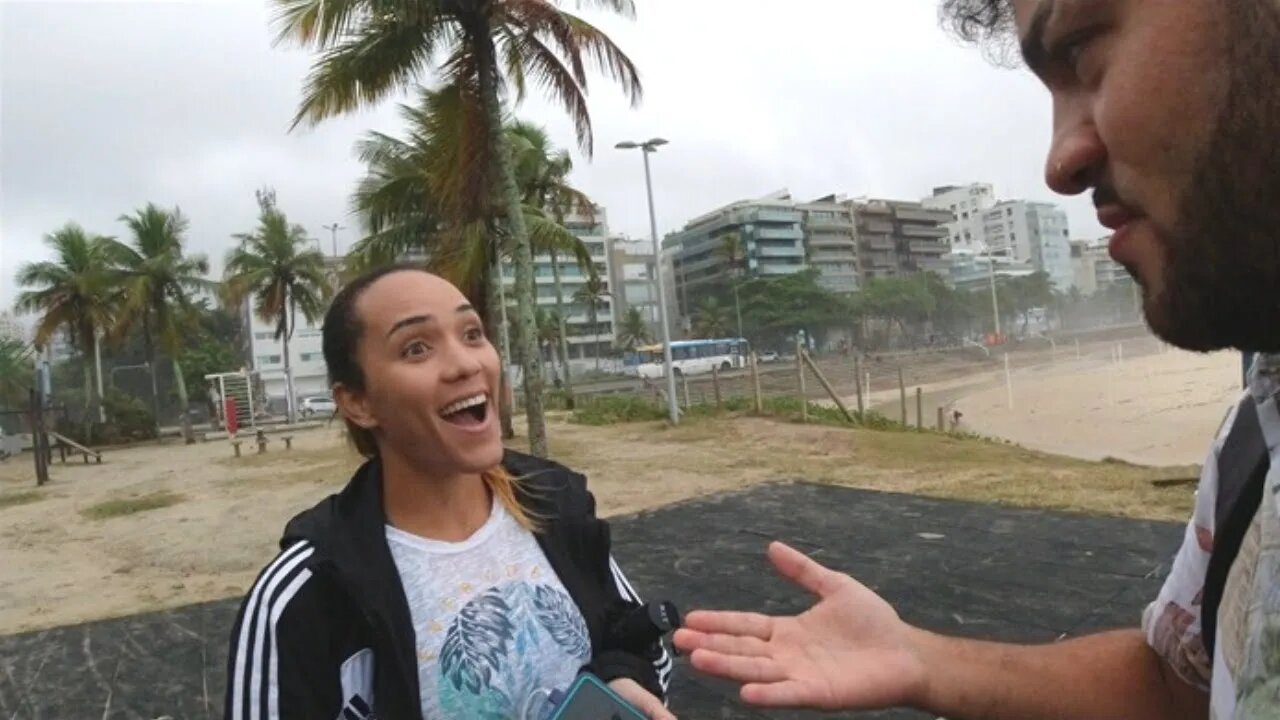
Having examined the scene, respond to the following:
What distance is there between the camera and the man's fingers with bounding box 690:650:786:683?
105 cm

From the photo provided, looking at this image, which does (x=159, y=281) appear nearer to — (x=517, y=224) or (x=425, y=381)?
(x=517, y=224)

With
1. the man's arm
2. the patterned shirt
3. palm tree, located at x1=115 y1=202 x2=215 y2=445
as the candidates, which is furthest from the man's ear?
palm tree, located at x1=115 y1=202 x2=215 y2=445

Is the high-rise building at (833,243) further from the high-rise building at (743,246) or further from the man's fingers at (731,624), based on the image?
the man's fingers at (731,624)

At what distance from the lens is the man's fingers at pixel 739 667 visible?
3.45 feet

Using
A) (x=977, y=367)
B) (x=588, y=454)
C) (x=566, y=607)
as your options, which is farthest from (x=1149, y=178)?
(x=977, y=367)

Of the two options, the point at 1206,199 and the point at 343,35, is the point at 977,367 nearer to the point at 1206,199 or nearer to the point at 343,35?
the point at 343,35

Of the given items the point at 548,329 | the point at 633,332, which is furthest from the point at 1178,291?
the point at 633,332

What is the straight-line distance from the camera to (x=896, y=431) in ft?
46.6

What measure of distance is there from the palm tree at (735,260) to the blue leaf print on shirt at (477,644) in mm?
54944

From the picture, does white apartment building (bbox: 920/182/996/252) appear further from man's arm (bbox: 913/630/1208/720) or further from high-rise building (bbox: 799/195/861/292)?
man's arm (bbox: 913/630/1208/720)

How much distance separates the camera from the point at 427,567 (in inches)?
55.7

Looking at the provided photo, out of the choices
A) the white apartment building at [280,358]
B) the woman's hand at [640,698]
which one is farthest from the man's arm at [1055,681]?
the white apartment building at [280,358]

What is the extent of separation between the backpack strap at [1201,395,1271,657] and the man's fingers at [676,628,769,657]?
1.63 ft

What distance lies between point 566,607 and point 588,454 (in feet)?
40.7
